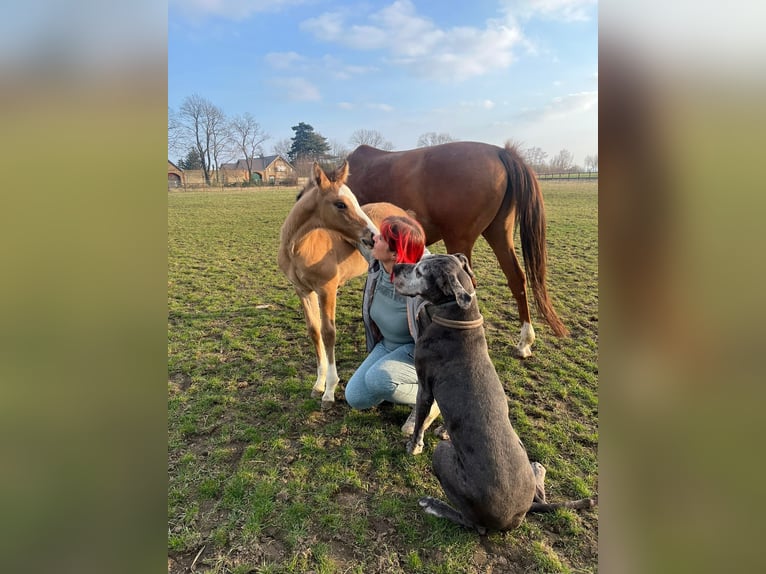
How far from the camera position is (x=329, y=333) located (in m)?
3.94

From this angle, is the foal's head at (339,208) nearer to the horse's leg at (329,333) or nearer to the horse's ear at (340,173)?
the horse's ear at (340,173)

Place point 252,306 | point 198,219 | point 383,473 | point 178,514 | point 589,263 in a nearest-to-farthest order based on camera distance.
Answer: point 178,514 → point 383,473 → point 252,306 → point 589,263 → point 198,219

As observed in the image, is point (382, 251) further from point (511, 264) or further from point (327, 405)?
point (511, 264)

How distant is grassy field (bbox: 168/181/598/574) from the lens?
2322 millimetres

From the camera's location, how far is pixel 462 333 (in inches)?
97.3

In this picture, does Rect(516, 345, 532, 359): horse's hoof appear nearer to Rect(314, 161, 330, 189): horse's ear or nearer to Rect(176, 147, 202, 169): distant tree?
Rect(314, 161, 330, 189): horse's ear

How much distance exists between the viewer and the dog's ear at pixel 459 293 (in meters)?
2.33

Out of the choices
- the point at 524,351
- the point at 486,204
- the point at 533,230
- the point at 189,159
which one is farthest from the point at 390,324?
the point at 189,159

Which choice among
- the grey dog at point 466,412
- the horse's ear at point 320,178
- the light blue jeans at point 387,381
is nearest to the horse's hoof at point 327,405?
the light blue jeans at point 387,381

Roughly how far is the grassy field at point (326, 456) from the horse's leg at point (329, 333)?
173mm

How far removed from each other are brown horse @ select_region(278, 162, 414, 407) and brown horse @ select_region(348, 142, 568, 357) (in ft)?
5.05
